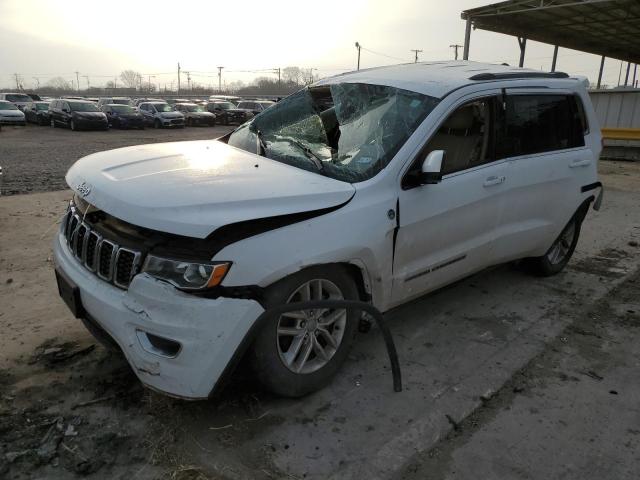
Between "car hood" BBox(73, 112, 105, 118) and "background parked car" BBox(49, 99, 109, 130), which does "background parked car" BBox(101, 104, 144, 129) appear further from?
"car hood" BBox(73, 112, 105, 118)

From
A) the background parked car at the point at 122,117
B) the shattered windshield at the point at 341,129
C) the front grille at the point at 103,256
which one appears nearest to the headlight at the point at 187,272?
the front grille at the point at 103,256

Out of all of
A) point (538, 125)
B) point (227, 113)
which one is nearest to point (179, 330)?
point (538, 125)

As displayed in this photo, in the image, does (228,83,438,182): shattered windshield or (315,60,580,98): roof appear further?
(315,60,580,98): roof

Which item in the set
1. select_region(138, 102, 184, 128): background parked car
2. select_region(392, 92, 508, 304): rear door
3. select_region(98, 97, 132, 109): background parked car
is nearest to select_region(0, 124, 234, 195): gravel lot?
select_region(138, 102, 184, 128): background parked car

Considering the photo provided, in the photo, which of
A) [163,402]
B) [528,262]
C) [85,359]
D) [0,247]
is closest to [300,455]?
[163,402]

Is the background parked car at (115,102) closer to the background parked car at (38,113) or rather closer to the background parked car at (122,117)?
the background parked car at (122,117)

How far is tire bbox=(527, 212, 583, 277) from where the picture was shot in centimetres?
480

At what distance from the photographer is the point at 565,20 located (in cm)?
1727

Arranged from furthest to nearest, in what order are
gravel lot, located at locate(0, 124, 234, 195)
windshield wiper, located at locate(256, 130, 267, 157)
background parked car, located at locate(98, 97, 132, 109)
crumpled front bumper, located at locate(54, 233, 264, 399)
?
background parked car, located at locate(98, 97, 132, 109) < gravel lot, located at locate(0, 124, 234, 195) < windshield wiper, located at locate(256, 130, 267, 157) < crumpled front bumper, located at locate(54, 233, 264, 399)

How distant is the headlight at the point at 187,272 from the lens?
7.77 ft

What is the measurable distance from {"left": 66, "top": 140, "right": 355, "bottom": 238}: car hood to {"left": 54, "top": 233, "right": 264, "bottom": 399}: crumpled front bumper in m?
0.32

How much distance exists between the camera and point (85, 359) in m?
3.27

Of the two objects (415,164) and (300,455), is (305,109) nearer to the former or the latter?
(415,164)

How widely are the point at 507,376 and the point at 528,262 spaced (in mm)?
1986
